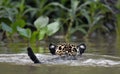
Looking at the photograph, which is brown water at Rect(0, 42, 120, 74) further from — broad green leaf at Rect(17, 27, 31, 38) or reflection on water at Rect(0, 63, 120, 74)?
broad green leaf at Rect(17, 27, 31, 38)

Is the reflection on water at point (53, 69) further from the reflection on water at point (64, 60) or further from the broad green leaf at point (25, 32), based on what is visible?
the broad green leaf at point (25, 32)

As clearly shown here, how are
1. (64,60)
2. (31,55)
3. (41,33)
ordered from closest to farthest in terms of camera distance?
(31,55) → (64,60) → (41,33)

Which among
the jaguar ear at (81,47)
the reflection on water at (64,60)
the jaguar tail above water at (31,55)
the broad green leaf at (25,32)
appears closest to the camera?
the jaguar tail above water at (31,55)

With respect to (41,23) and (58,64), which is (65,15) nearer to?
(41,23)

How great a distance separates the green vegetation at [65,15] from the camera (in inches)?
353

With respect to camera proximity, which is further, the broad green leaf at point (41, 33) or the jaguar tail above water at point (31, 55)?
the broad green leaf at point (41, 33)

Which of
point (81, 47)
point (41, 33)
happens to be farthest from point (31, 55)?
point (41, 33)

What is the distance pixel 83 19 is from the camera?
35.1 feet

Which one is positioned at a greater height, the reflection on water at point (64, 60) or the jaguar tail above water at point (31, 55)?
the jaguar tail above water at point (31, 55)

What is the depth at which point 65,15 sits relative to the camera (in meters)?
10.3

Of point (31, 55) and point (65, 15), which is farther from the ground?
point (31, 55)

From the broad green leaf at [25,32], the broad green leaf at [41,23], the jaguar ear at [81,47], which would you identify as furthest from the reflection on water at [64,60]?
the broad green leaf at [41,23]

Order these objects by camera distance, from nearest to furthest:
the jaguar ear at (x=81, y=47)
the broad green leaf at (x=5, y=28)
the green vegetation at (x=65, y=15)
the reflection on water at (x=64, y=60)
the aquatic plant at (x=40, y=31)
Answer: the reflection on water at (x=64, y=60) → the jaguar ear at (x=81, y=47) → the aquatic plant at (x=40, y=31) → the broad green leaf at (x=5, y=28) → the green vegetation at (x=65, y=15)

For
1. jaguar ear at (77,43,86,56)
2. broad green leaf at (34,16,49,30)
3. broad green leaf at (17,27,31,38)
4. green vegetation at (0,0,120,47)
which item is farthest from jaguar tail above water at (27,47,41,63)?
green vegetation at (0,0,120,47)
